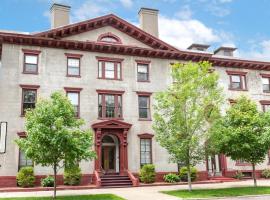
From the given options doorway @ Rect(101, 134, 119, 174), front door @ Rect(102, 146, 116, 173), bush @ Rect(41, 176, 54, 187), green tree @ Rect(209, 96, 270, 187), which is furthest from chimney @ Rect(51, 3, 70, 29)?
green tree @ Rect(209, 96, 270, 187)

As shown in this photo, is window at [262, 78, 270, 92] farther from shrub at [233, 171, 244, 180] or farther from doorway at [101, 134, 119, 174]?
doorway at [101, 134, 119, 174]

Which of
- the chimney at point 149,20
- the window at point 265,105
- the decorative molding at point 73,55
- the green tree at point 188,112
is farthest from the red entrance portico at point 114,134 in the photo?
the window at point 265,105

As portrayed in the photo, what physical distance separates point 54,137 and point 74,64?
11.4 m

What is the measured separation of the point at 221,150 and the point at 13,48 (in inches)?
684

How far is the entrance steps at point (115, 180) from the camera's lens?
84.0ft

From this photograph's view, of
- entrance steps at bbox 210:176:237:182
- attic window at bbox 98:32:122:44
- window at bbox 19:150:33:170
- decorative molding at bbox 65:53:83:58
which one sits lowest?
entrance steps at bbox 210:176:237:182

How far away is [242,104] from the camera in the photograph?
25.7m

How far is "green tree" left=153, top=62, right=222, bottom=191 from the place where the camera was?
22.7 metres

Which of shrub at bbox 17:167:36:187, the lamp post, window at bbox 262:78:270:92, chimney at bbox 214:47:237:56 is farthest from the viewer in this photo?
chimney at bbox 214:47:237:56

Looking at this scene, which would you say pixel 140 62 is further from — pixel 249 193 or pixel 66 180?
pixel 249 193

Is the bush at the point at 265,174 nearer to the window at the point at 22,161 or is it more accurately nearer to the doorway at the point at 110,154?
the doorway at the point at 110,154

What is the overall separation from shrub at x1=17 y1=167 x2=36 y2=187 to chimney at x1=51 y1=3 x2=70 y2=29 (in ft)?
41.2

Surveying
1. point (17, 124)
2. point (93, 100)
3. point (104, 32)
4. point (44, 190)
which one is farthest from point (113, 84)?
point (44, 190)

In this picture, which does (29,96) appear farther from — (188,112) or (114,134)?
(188,112)
